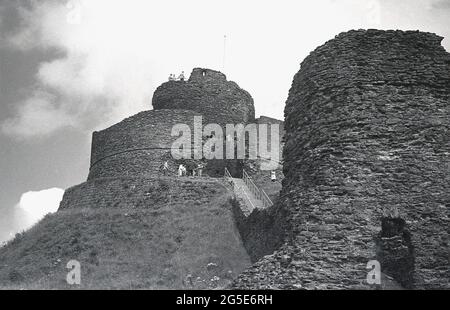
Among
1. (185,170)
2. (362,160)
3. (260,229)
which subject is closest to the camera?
(362,160)

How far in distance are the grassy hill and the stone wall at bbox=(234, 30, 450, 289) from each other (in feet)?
15.8

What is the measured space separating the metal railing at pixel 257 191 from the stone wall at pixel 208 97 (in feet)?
17.6

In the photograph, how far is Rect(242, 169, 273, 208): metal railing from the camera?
20659 mm

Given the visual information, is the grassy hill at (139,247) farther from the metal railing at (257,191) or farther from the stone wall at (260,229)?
the metal railing at (257,191)

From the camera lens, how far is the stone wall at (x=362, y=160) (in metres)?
9.99

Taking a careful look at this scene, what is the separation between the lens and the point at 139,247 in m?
17.9

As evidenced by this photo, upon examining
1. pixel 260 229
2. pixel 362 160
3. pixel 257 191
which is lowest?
pixel 260 229

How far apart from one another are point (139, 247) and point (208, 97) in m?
14.6

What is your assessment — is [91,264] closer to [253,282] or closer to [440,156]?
[253,282]

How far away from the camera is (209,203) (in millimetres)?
20984

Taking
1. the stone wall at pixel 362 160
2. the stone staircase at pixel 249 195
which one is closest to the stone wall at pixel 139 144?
the stone staircase at pixel 249 195

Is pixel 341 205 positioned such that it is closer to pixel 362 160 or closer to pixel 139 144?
pixel 362 160

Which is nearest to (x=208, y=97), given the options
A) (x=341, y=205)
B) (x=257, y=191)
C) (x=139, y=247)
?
(x=257, y=191)

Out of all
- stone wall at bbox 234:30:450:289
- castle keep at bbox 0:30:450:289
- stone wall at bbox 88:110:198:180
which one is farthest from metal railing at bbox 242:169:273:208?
stone wall at bbox 234:30:450:289
